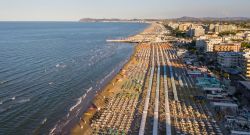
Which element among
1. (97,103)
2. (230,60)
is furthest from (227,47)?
(97,103)

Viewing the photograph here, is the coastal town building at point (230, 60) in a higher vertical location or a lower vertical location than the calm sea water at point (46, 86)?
higher

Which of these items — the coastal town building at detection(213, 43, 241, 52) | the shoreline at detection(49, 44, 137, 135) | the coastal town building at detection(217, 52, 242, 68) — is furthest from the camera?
the coastal town building at detection(213, 43, 241, 52)

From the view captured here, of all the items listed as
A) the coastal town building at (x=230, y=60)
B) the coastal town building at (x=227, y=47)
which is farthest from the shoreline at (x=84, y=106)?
the coastal town building at (x=227, y=47)

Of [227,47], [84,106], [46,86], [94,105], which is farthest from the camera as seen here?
[227,47]

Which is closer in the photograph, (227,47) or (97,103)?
(97,103)

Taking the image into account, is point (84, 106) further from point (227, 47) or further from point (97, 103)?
point (227, 47)

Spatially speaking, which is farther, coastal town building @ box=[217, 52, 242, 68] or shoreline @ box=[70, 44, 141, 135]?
coastal town building @ box=[217, 52, 242, 68]

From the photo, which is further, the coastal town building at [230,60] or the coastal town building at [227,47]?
the coastal town building at [227,47]

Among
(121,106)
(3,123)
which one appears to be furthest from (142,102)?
(3,123)

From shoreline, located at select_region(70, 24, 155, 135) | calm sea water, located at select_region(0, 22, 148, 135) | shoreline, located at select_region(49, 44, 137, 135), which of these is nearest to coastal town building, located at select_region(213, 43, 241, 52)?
calm sea water, located at select_region(0, 22, 148, 135)

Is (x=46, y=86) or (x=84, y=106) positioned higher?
(x=46, y=86)

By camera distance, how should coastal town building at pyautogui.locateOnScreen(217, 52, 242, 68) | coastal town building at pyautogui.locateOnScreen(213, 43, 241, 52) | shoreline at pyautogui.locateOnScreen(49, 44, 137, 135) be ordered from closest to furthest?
shoreline at pyautogui.locateOnScreen(49, 44, 137, 135) → coastal town building at pyautogui.locateOnScreen(217, 52, 242, 68) → coastal town building at pyautogui.locateOnScreen(213, 43, 241, 52)

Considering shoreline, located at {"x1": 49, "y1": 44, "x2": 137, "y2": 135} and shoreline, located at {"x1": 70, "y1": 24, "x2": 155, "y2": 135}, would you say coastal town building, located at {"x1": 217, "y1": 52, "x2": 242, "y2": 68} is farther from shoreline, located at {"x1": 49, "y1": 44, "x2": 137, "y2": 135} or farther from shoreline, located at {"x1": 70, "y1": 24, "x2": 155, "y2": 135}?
shoreline, located at {"x1": 49, "y1": 44, "x2": 137, "y2": 135}

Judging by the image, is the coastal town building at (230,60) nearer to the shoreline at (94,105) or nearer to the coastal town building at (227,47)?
the coastal town building at (227,47)
